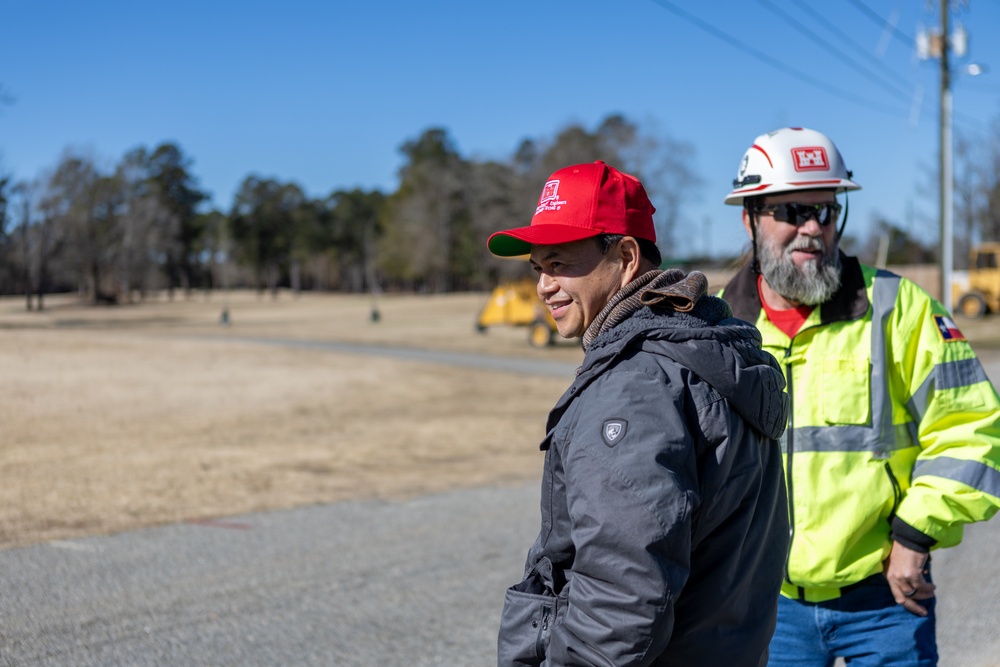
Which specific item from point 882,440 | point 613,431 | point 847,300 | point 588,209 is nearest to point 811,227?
point 847,300

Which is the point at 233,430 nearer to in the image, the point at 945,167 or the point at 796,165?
the point at 796,165

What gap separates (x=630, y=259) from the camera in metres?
1.84

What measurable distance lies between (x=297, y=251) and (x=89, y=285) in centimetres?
2323

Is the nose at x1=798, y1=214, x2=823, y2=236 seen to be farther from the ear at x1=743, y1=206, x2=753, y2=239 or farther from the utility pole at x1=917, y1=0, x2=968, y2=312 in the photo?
the utility pole at x1=917, y1=0, x2=968, y2=312

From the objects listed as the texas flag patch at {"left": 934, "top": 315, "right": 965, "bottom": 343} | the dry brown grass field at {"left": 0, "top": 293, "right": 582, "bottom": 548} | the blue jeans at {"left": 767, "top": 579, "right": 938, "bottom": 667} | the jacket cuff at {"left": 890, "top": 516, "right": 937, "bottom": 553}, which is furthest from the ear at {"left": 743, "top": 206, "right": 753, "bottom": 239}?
the dry brown grass field at {"left": 0, "top": 293, "right": 582, "bottom": 548}

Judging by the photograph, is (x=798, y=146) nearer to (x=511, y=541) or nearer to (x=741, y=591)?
(x=741, y=591)

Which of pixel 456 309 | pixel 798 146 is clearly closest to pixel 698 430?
pixel 798 146

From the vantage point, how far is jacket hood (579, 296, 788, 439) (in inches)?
65.4

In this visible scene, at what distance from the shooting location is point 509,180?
6894 cm

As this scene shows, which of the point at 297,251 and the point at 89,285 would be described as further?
the point at 297,251

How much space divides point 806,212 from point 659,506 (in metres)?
1.63

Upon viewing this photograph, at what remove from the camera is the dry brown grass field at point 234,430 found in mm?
7734

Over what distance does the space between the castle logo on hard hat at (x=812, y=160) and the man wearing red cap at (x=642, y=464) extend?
1113 mm

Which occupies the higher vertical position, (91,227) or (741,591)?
(91,227)
